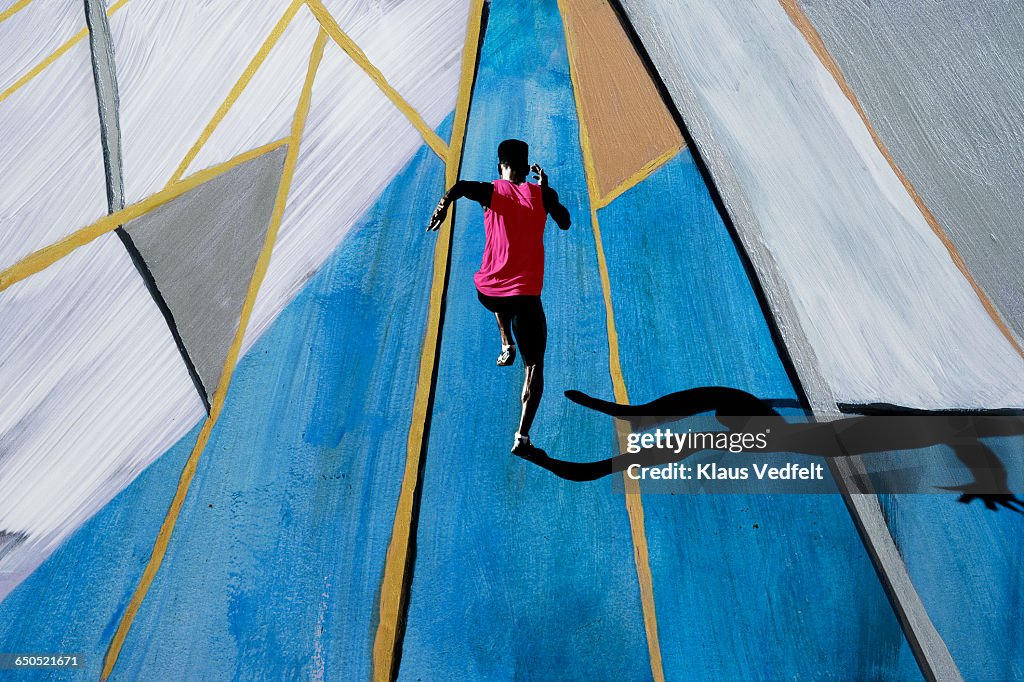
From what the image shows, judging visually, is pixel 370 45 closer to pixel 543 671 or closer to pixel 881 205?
pixel 881 205

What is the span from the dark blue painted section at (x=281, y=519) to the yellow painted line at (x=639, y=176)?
2.48 feet

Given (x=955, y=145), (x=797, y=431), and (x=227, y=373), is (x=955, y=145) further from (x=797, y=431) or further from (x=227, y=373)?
(x=227, y=373)

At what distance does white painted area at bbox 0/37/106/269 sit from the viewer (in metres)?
2.89

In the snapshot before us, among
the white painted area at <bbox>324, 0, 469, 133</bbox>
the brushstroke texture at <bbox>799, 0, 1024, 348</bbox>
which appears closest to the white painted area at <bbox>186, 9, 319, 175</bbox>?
the white painted area at <bbox>324, 0, 469, 133</bbox>

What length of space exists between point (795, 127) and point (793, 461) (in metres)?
1.42

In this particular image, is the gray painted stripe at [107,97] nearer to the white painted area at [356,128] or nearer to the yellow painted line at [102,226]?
the yellow painted line at [102,226]

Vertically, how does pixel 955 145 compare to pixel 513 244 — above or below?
below

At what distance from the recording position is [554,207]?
2.74 metres

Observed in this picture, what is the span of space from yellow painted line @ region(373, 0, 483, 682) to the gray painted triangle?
0.76 m

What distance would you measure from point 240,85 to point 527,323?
1.70 metres

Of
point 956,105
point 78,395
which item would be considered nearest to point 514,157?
point 956,105

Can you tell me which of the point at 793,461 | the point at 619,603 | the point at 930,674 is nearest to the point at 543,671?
the point at 619,603

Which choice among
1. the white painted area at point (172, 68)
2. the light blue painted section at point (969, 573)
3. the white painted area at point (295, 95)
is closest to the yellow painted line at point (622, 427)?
the white painted area at point (295, 95)

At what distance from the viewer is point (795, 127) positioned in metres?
2.85
